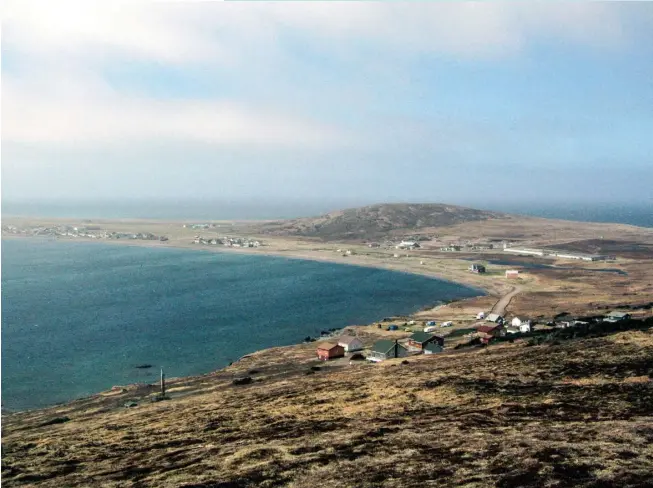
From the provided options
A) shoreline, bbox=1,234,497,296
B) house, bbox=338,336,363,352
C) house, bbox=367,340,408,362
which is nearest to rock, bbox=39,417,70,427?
house, bbox=367,340,408,362

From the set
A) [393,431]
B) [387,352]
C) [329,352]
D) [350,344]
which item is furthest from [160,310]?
[393,431]

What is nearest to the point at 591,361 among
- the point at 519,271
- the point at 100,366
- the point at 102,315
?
the point at 100,366

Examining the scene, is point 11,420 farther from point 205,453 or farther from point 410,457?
point 410,457

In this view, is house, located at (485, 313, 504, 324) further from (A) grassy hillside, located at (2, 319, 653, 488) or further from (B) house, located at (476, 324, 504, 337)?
(A) grassy hillside, located at (2, 319, 653, 488)

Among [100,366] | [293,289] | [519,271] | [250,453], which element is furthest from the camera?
[519,271]

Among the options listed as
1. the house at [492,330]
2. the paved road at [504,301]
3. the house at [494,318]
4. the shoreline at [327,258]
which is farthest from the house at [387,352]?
the shoreline at [327,258]

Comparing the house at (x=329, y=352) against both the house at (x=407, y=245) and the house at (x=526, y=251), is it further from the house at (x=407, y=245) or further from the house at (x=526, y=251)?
the house at (x=407, y=245)
